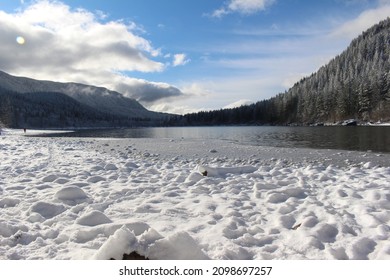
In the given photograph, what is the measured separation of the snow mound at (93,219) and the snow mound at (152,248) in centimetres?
171

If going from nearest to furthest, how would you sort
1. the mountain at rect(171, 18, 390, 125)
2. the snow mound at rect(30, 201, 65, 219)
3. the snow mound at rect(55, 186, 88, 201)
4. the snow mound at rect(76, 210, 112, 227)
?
the snow mound at rect(76, 210, 112, 227)
the snow mound at rect(30, 201, 65, 219)
the snow mound at rect(55, 186, 88, 201)
the mountain at rect(171, 18, 390, 125)

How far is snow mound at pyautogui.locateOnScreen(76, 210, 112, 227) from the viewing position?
590 cm

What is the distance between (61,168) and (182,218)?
8711 mm

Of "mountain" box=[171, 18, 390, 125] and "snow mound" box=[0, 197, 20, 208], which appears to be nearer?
"snow mound" box=[0, 197, 20, 208]

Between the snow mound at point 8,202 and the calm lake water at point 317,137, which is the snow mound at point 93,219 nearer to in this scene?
the snow mound at point 8,202

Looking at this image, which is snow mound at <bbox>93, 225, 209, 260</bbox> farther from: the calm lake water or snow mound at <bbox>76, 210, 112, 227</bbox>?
the calm lake water

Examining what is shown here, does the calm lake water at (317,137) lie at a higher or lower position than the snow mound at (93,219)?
higher

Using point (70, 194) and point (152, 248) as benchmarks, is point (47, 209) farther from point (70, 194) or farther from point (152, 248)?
point (152, 248)

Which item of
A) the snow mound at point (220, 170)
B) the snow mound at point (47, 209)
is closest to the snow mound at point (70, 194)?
the snow mound at point (47, 209)

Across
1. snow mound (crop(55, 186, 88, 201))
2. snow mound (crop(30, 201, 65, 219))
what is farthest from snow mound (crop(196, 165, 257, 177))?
snow mound (crop(30, 201, 65, 219))

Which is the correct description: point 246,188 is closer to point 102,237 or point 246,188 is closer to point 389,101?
point 102,237

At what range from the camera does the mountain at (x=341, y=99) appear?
96.2 metres
